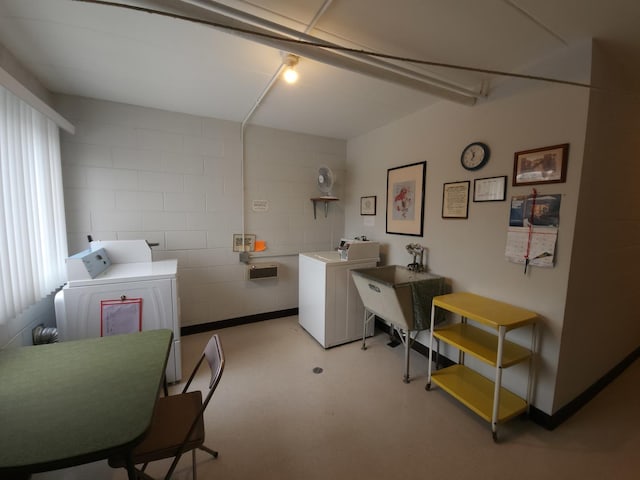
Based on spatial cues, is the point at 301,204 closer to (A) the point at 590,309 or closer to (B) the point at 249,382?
(B) the point at 249,382

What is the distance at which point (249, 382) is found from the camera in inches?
87.0

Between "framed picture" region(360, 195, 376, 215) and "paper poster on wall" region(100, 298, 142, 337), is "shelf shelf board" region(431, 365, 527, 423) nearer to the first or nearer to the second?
"framed picture" region(360, 195, 376, 215)

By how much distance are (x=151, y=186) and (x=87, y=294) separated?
4.26ft

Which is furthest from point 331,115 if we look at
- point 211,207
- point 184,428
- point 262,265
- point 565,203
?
point 184,428

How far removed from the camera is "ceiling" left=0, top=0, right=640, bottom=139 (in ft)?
4.35

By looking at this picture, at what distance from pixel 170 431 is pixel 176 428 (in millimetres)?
25

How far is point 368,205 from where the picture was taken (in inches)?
132

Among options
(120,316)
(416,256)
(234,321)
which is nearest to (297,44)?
(416,256)

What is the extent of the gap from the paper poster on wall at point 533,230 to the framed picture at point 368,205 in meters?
1.56

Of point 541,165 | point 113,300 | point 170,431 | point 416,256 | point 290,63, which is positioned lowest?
point 170,431

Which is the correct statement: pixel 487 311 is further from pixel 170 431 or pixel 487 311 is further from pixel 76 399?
pixel 76 399

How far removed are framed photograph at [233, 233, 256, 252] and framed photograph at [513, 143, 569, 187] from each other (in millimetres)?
2666

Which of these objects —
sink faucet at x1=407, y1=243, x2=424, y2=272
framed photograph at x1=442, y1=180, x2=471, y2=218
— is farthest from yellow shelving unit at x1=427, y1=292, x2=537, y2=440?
framed photograph at x1=442, y1=180, x2=471, y2=218

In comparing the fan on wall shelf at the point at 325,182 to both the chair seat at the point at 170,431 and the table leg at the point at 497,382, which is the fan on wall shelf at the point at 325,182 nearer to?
the table leg at the point at 497,382
